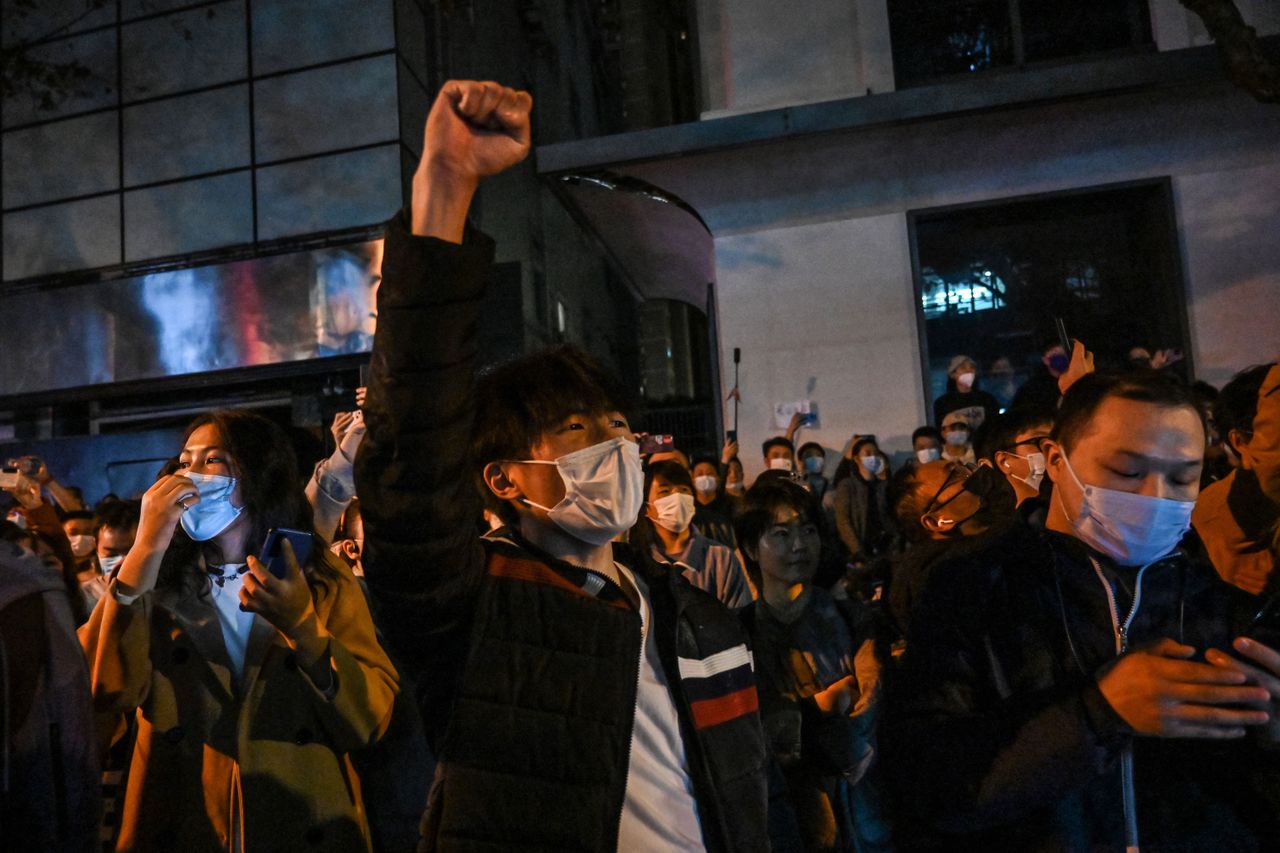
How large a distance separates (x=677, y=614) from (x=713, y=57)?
9.63 meters

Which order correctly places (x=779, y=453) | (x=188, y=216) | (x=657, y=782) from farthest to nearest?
1. (x=188, y=216)
2. (x=779, y=453)
3. (x=657, y=782)

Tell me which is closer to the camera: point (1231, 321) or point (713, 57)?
point (1231, 321)

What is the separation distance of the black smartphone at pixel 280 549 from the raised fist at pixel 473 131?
1.23 metres

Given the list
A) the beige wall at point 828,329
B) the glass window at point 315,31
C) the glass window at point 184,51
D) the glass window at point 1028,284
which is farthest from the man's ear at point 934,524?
the glass window at point 184,51

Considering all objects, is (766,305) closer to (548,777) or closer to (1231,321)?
(1231,321)

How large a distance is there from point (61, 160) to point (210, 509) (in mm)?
12690

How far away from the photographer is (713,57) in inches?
416

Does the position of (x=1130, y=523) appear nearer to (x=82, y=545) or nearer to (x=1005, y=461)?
(x=1005, y=461)

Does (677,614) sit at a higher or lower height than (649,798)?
higher

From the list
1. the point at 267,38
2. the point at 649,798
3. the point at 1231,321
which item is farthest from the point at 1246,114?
the point at 267,38

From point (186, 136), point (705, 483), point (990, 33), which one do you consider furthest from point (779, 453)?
point (186, 136)

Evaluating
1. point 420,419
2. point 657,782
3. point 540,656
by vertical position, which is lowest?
point 657,782

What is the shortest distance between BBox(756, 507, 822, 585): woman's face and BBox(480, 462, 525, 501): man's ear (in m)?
2.48

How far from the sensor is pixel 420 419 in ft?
5.33
